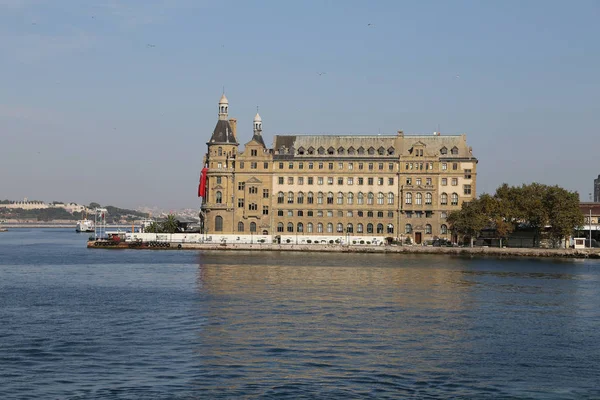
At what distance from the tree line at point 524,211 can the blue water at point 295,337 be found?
49.8 meters

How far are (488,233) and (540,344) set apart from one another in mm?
105986

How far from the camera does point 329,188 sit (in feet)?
512

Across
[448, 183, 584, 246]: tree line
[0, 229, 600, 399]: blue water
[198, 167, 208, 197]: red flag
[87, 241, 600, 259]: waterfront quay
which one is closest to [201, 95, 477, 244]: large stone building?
[198, 167, 208, 197]: red flag

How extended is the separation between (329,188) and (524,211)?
35.6 m

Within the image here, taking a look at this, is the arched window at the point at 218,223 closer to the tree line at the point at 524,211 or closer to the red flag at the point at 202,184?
the red flag at the point at 202,184

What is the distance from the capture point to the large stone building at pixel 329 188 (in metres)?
154

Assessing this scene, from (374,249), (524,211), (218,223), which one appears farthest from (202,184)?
(524,211)

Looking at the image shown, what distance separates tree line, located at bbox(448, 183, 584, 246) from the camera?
440ft

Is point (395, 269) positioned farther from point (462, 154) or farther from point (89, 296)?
point (462, 154)

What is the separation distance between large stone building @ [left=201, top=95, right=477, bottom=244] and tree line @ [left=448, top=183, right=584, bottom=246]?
1419 cm

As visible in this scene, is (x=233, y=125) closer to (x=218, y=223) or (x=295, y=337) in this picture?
(x=218, y=223)

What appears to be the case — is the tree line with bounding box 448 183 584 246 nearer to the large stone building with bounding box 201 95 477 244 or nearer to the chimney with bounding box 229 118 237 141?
the large stone building with bounding box 201 95 477 244

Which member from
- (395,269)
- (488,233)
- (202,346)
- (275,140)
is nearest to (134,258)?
(395,269)

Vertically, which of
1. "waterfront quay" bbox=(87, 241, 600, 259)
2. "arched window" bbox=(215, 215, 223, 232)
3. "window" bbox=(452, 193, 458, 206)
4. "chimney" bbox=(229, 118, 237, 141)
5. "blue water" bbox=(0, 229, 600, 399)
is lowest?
"blue water" bbox=(0, 229, 600, 399)
